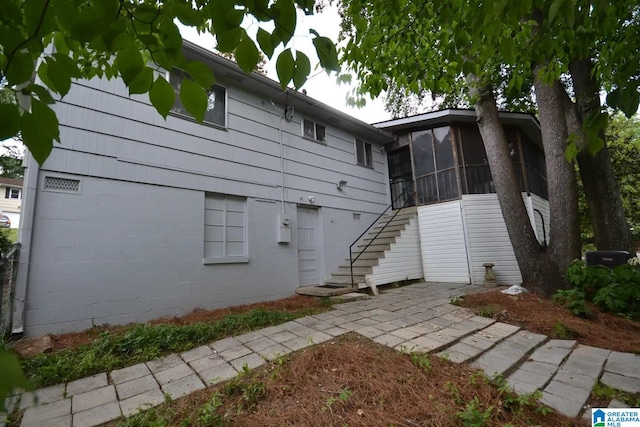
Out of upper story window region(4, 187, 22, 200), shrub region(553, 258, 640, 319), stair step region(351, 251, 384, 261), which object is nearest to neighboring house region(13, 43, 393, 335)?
stair step region(351, 251, 384, 261)

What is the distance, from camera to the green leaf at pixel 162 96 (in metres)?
1.01

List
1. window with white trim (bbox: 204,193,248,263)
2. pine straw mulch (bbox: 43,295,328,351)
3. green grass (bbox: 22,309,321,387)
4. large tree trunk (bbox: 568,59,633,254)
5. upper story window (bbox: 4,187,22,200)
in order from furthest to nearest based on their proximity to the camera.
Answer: upper story window (bbox: 4,187,22,200), large tree trunk (bbox: 568,59,633,254), window with white trim (bbox: 204,193,248,263), pine straw mulch (bbox: 43,295,328,351), green grass (bbox: 22,309,321,387)

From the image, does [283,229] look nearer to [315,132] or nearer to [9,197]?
[315,132]

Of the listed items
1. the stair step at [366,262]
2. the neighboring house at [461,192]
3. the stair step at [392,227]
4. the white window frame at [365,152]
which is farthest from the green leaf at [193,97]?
the white window frame at [365,152]

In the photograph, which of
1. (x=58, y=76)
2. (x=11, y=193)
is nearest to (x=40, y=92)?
(x=58, y=76)

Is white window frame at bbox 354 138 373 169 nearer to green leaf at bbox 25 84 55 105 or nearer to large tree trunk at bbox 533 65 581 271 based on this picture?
large tree trunk at bbox 533 65 581 271

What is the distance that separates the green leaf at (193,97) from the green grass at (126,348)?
9.95 ft

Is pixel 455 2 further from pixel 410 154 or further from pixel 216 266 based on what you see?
pixel 410 154

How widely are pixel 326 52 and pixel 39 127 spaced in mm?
939

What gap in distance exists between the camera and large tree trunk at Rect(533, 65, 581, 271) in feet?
17.1

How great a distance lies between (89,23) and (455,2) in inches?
92.9

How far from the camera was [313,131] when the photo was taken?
26.5 feet

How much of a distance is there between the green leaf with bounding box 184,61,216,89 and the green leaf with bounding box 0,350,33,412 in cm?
90

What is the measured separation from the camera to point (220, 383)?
2.52 m
